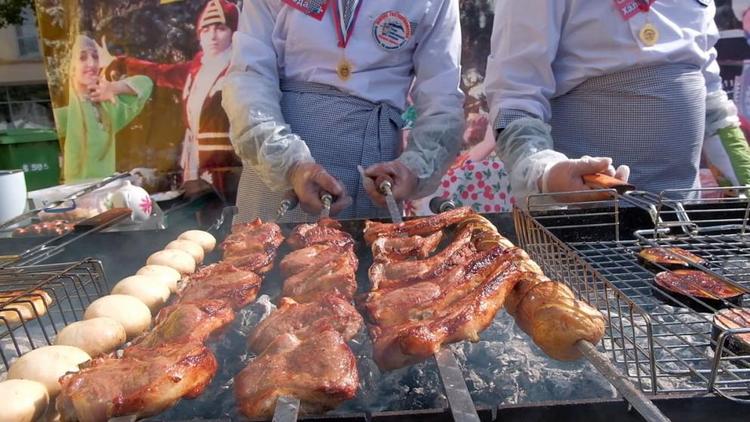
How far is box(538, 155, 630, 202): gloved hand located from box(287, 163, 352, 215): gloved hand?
98cm

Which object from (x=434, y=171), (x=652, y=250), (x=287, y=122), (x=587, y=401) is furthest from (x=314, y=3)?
(x=587, y=401)

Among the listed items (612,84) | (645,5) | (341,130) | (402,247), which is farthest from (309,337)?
(645,5)

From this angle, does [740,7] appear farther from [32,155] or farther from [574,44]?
[32,155]

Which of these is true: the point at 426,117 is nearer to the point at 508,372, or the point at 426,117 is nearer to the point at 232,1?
the point at 508,372

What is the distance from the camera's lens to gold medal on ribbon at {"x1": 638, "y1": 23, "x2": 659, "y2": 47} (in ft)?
9.02

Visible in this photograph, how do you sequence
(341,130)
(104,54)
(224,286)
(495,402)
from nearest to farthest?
(495,402), (224,286), (341,130), (104,54)

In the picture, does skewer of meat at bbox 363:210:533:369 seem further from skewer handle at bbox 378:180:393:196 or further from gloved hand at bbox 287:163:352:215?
gloved hand at bbox 287:163:352:215

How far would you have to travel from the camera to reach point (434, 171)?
3299 millimetres

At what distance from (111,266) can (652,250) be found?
2390mm

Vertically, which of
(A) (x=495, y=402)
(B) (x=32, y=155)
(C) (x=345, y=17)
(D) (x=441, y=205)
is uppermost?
(C) (x=345, y=17)

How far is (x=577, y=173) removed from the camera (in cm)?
219

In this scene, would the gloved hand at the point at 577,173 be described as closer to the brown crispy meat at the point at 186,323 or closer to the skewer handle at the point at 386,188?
the skewer handle at the point at 386,188

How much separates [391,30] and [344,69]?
356mm

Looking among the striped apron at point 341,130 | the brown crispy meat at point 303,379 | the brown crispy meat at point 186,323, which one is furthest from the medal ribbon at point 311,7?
the brown crispy meat at point 303,379
